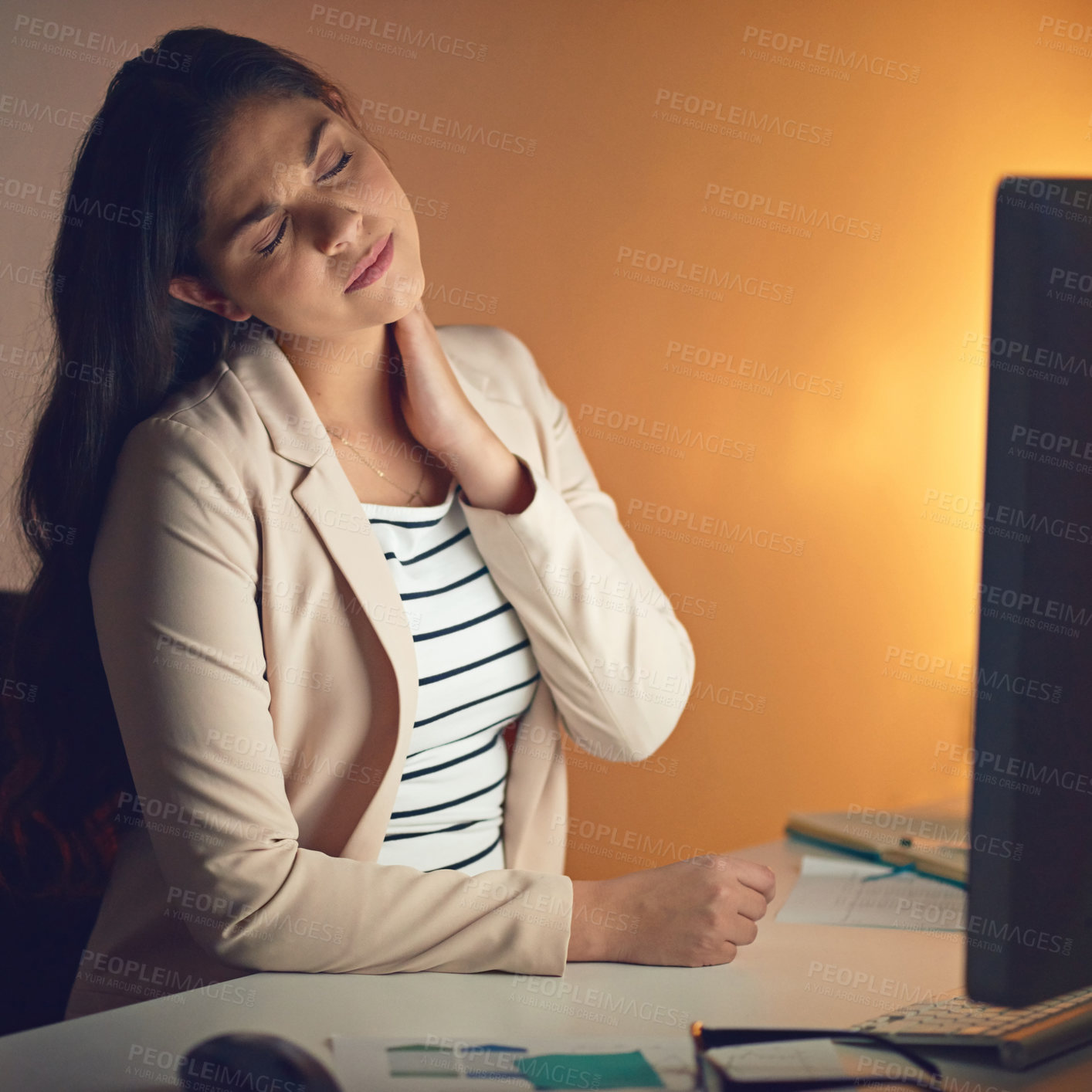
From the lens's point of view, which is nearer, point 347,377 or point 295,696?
point 295,696

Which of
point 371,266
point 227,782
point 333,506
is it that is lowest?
point 227,782

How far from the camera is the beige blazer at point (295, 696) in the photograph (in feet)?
3.06

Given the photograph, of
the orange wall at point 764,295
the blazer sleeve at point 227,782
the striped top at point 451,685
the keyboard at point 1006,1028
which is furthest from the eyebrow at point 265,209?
the orange wall at point 764,295

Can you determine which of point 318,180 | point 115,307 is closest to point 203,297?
point 115,307

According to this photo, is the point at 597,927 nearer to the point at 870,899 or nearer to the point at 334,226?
the point at 870,899

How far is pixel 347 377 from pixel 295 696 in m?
0.45

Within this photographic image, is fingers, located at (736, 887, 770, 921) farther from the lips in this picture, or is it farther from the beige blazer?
the lips

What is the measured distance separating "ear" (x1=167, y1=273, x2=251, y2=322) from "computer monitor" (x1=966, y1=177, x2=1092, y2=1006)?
94 centimetres

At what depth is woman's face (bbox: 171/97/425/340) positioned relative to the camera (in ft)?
3.66

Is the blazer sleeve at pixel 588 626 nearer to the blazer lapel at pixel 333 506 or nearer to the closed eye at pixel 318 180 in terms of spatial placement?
the blazer lapel at pixel 333 506

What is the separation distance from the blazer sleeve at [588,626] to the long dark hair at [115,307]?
437 millimetres

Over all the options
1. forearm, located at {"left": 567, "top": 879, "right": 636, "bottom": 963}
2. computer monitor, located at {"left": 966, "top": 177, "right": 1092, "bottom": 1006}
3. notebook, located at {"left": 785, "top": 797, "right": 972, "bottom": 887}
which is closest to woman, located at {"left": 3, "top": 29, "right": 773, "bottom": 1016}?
forearm, located at {"left": 567, "top": 879, "right": 636, "bottom": 963}

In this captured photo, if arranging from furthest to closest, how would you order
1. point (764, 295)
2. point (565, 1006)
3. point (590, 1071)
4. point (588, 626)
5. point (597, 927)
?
1. point (764, 295)
2. point (588, 626)
3. point (597, 927)
4. point (565, 1006)
5. point (590, 1071)

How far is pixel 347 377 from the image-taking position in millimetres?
1306
